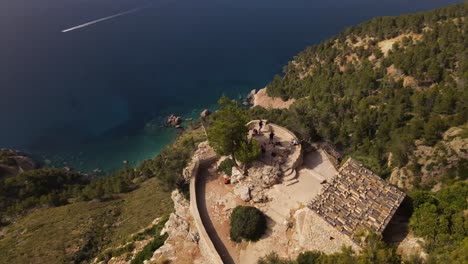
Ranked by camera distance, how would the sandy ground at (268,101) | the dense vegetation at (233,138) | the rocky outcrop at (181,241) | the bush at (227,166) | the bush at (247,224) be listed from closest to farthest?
the bush at (247,224) < the rocky outcrop at (181,241) < the dense vegetation at (233,138) < the bush at (227,166) < the sandy ground at (268,101)

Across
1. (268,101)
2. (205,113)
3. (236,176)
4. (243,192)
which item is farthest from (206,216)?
(268,101)

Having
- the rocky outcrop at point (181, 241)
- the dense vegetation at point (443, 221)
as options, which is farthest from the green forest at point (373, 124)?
the rocky outcrop at point (181, 241)

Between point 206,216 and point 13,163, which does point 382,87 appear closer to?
point 206,216

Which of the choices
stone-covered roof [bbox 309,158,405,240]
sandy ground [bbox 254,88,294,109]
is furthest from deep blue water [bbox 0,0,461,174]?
stone-covered roof [bbox 309,158,405,240]

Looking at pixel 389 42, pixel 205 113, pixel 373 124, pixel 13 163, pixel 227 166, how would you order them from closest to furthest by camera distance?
pixel 227 166 → pixel 373 124 → pixel 13 163 → pixel 389 42 → pixel 205 113

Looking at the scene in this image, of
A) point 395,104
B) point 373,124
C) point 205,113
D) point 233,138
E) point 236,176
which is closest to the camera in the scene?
point 233,138

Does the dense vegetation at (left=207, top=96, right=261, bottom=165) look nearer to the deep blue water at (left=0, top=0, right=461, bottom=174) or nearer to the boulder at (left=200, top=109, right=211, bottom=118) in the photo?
the deep blue water at (left=0, top=0, right=461, bottom=174)

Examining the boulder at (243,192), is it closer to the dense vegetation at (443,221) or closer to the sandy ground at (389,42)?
the dense vegetation at (443,221)

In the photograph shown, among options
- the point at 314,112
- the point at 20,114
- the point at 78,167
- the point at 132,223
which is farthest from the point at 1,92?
the point at 314,112
